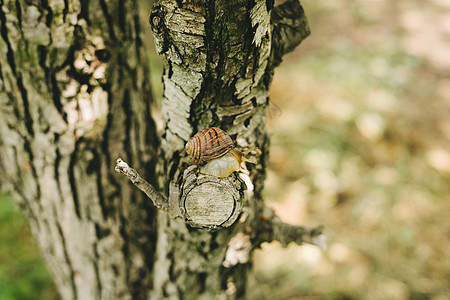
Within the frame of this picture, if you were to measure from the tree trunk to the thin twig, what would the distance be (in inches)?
2.1

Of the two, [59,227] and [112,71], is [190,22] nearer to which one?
[112,71]

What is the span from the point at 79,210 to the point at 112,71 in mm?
633

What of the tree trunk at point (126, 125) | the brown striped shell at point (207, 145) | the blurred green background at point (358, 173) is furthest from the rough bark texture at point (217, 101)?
the blurred green background at point (358, 173)

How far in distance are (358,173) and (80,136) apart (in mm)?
3166

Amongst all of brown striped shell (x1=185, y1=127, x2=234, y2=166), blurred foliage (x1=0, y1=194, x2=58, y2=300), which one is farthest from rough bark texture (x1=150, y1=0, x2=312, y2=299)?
blurred foliage (x1=0, y1=194, x2=58, y2=300)

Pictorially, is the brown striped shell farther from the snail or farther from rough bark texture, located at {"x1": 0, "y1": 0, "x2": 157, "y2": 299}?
rough bark texture, located at {"x1": 0, "y1": 0, "x2": 157, "y2": 299}

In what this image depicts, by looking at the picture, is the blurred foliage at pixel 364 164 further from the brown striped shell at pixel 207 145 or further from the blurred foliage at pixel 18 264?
the blurred foliage at pixel 18 264

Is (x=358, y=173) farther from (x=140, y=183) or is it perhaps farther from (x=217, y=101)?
(x=140, y=183)

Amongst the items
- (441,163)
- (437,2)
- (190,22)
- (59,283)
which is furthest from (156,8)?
(437,2)

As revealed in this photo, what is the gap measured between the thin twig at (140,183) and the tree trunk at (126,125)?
5 centimetres

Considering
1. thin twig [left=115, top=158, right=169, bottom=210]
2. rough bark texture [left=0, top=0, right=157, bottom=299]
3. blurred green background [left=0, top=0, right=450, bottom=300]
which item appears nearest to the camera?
thin twig [left=115, top=158, right=169, bottom=210]

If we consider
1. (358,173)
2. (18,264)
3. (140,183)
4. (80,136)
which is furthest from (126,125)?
(358,173)

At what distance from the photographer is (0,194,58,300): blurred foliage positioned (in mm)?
2605

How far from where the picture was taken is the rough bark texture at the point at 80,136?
1209 mm
